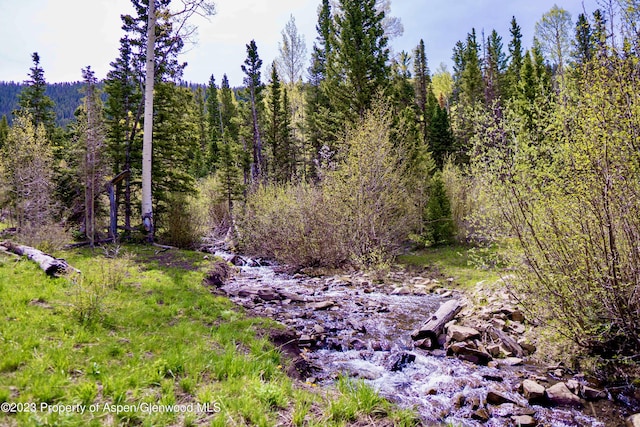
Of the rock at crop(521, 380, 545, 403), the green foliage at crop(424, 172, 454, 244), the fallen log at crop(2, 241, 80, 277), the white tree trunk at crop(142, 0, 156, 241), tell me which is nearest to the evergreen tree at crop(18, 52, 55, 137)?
the white tree trunk at crop(142, 0, 156, 241)

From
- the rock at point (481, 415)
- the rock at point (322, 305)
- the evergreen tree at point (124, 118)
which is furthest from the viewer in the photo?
the evergreen tree at point (124, 118)

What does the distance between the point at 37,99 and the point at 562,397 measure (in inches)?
1524

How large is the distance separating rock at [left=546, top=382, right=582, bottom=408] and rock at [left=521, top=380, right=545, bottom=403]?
0.12 meters

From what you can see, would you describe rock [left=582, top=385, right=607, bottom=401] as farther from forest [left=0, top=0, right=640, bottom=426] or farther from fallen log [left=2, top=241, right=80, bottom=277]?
fallen log [left=2, top=241, right=80, bottom=277]

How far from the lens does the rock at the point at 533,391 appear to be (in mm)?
4277

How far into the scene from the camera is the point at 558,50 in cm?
2542

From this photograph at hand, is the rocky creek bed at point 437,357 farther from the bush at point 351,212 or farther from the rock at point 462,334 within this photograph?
the bush at point 351,212

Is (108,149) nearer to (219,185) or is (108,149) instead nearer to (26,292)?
(219,185)

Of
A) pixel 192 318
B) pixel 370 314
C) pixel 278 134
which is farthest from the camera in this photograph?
pixel 278 134

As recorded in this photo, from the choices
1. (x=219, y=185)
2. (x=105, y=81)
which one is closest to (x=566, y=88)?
(x=105, y=81)

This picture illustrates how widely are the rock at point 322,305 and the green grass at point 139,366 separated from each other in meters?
2.14

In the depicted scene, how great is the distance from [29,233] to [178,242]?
19.2ft

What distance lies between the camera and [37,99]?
2873 cm

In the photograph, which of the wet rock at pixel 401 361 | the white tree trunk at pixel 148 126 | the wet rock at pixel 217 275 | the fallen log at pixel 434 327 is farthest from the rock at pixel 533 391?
the white tree trunk at pixel 148 126
